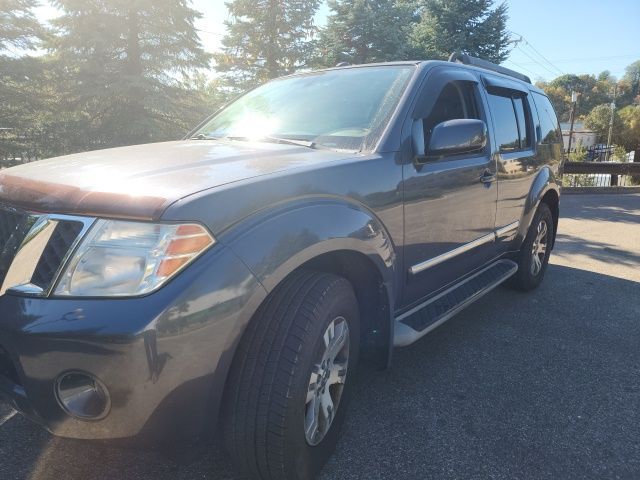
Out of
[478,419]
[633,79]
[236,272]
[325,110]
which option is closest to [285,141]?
[325,110]

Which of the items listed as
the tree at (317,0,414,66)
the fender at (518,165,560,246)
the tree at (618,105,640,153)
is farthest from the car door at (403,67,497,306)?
the tree at (618,105,640,153)

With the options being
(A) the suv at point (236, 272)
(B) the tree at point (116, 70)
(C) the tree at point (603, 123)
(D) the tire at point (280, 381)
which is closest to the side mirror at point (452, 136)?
(A) the suv at point (236, 272)

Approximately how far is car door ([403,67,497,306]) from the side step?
0.08m

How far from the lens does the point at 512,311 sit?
4.10 meters

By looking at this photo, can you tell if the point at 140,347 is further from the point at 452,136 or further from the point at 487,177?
the point at 487,177

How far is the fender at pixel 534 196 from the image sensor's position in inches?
160

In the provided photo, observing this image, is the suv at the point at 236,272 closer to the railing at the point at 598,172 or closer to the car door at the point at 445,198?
the car door at the point at 445,198

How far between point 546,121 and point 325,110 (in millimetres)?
2937

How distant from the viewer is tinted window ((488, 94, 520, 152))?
137 inches

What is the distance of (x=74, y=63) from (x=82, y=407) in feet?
44.6

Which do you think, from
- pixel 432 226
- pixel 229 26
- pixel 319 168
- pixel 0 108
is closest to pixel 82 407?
pixel 319 168

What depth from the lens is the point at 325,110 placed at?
9.09ft

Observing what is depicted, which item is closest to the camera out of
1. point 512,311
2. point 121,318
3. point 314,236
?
point 121,318

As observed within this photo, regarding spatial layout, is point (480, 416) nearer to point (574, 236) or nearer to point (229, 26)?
point (574, 236)
